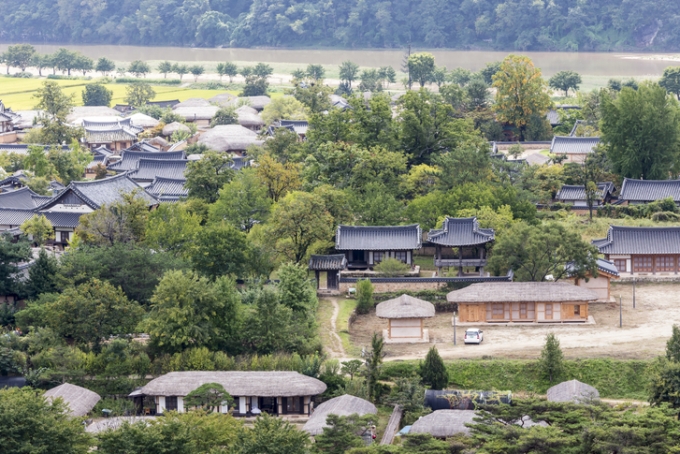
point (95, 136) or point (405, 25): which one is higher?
point (405, 25)

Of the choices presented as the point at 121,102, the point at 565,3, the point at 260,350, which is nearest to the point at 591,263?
the point at 260,350

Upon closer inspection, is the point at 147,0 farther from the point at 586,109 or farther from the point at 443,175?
the point at 443,175

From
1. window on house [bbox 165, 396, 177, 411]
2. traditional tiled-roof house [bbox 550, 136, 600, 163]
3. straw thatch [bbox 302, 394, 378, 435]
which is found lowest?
window on house [bbox 165, 396, 177, 411]

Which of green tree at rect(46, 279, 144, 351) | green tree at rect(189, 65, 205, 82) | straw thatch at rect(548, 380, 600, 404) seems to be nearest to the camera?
straw thatch at rect(548, 380, 600, 404)

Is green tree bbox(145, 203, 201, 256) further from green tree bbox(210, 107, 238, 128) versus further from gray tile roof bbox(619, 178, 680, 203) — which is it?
green tree bbox(210, 107, 238, 128)

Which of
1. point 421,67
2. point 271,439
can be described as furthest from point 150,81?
point 271,439

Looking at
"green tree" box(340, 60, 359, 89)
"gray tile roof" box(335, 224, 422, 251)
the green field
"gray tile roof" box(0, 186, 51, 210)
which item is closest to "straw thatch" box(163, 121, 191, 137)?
the green field

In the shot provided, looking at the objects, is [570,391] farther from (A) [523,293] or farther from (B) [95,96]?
(B) [95,96]
